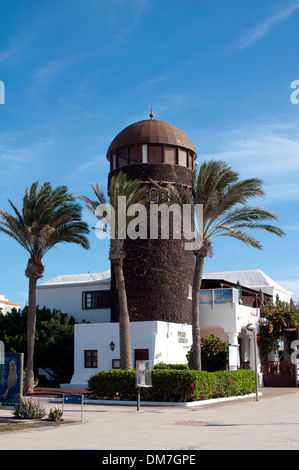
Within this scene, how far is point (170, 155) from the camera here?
1275 inches

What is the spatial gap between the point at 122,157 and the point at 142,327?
9762 millimetres

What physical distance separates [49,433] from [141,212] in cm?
1323

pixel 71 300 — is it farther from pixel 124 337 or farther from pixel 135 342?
pixel 124 337

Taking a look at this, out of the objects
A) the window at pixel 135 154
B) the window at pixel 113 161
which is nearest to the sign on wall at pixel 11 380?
the window at pixel 135 154

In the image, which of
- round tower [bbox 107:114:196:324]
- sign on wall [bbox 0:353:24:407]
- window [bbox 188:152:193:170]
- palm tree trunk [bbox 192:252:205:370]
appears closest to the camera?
sign on wall [bbox 0:353:24:407]

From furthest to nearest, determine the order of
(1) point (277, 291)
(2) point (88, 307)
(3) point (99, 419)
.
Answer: (1) point (277, 291)
(2) point (88, 307)
(3) point (99, 419)

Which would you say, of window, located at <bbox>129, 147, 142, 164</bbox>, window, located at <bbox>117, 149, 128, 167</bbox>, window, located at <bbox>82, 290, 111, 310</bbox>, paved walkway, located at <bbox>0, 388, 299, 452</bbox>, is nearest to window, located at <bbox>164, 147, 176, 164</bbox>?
window, located at <bbox>129, 147, 142, 164</bbox>

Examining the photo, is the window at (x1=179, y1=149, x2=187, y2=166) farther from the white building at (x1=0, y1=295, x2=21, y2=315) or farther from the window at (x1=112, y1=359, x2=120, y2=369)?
the white building at (x1=0, y1=295, x2=21, y2=315)

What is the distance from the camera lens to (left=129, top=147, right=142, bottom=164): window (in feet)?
106

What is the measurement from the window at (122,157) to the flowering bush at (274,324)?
12.2m

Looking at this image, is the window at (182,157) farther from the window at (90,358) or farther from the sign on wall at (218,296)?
the window at (90,358)

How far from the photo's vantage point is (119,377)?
22.8 meters

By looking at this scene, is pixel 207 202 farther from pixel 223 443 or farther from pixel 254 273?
pixel 254 273
